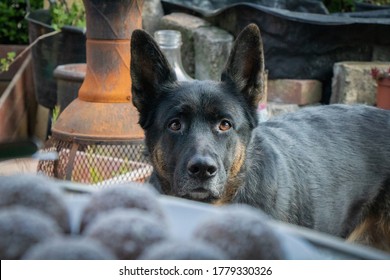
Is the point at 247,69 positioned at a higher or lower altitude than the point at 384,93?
higher

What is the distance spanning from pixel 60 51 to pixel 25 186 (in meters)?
6.05

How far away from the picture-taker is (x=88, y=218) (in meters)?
0.87

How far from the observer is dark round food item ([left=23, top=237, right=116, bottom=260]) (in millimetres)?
713

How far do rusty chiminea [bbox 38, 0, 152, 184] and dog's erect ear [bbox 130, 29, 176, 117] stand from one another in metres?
0.57

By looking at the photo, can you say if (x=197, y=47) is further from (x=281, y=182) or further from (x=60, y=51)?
(x=281, y=182)

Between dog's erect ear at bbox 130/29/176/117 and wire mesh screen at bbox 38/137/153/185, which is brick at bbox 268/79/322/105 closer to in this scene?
wire mesh screen at bbox 38/137/153/185

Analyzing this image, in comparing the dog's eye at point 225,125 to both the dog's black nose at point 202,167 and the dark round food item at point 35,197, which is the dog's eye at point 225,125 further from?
the dark round food item at point 35,197

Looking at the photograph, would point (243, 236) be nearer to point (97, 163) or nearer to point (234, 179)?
point (234, 179)

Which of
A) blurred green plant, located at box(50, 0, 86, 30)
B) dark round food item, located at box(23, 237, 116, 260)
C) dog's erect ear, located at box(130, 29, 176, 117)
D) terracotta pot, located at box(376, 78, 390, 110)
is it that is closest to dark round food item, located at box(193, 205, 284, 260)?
dark round food item, located at box(23, 237, 116, 260)

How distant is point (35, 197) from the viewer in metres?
0.86

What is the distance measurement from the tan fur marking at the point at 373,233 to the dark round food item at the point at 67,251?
3.04 metres

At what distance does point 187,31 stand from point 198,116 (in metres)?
3.81

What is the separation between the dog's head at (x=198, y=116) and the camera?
3.05 meters

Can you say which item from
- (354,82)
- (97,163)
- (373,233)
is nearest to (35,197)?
(373,233)
